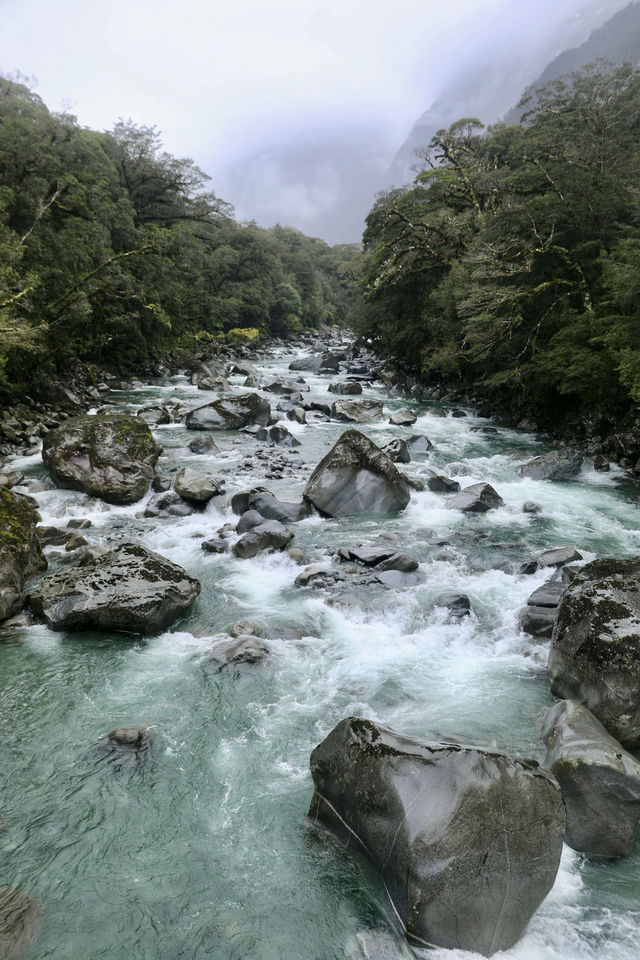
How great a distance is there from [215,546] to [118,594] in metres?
2.42

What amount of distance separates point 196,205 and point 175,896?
44088mm

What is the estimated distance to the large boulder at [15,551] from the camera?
21.2ft

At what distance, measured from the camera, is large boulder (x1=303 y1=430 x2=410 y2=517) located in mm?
10273

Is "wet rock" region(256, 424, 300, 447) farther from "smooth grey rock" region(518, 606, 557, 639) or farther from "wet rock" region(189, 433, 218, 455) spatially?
"smooth grey rock" region(518, 606, 557, 639)

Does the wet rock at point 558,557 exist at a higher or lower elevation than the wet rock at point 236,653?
higher

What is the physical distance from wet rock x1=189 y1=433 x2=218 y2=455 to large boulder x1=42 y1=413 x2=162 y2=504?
2.03 m

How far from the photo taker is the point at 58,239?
55.3 feet

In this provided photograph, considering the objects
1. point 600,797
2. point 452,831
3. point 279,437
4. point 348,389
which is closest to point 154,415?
point 279,437

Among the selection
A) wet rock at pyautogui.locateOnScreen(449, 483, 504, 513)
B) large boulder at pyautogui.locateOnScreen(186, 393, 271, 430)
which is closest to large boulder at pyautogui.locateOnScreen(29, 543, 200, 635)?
wet rock at pyautogui.locateOnScreen(449, 483, 504, 513)

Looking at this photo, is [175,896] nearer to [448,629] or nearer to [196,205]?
[448,629]

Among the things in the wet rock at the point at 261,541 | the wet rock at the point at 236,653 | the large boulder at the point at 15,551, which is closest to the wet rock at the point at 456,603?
the wet rock at the point at 236,653

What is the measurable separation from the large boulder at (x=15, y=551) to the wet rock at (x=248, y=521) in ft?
10.2

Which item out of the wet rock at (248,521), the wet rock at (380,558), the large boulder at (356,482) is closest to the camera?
the wet rock at (380,558)

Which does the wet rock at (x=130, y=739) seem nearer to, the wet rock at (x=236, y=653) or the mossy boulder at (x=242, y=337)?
the wet rock at (x=236, y=653)
